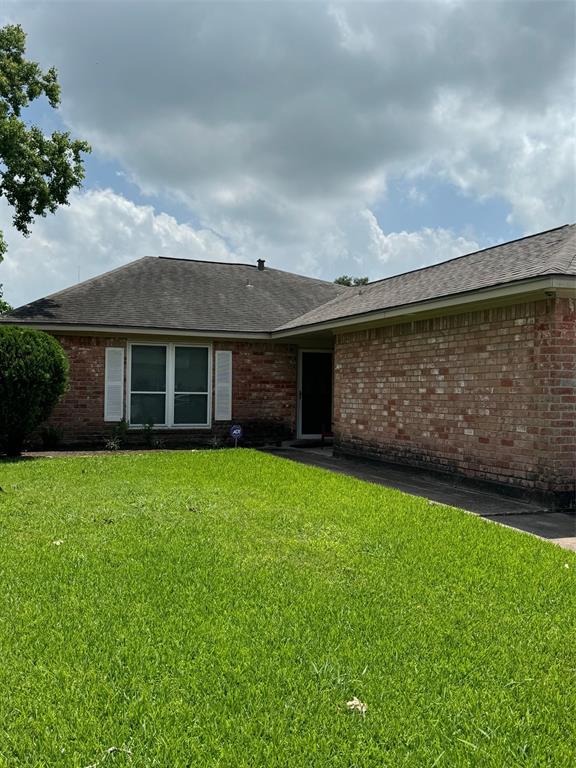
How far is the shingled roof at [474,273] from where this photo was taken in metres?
7.64

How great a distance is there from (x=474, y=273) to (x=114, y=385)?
322 inches

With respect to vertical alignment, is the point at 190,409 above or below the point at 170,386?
below

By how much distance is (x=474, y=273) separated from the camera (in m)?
9.49

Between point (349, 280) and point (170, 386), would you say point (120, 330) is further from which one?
point (349, 280)

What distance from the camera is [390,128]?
35.6 ft

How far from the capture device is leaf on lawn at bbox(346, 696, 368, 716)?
264 cm

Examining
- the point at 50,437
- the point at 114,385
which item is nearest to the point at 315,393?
the point at 114,385

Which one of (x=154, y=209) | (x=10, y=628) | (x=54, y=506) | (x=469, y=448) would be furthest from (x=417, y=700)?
(x=154, y=209)

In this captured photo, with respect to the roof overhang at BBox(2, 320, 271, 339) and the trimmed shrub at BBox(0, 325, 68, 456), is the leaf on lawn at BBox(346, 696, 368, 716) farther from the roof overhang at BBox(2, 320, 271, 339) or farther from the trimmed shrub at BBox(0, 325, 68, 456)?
the roof overhang at BBox(2, 320, 271, 339)

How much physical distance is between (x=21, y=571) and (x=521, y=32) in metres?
9.00

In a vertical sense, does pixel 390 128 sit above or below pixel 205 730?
above

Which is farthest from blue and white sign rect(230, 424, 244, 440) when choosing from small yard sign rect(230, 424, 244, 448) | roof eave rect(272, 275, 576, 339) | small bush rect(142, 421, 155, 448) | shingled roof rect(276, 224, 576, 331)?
roof eave rect(272, 275, 576, 339)

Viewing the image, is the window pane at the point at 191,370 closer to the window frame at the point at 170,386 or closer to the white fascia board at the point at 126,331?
the window frame at the point at 170,386

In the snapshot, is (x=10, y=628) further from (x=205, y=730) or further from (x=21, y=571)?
(x=205, y=730)
